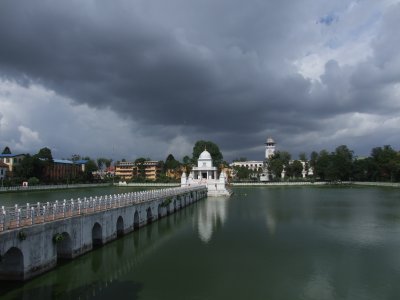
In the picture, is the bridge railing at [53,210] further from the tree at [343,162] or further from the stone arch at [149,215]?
the tree at [343,162]

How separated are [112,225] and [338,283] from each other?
18.6m

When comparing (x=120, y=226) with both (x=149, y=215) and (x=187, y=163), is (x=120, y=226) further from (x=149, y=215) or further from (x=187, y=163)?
(x=187, y=163)

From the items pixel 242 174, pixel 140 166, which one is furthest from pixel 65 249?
pixel 242 174

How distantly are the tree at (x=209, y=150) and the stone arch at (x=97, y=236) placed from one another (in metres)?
102

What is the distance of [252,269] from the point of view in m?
23.8

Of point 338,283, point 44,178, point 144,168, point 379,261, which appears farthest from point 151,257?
point 144,168

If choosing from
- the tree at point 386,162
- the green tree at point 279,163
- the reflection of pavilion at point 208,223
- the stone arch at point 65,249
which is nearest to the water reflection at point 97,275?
the stone arch at point 65,249

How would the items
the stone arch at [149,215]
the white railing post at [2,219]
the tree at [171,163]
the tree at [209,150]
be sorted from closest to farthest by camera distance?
1. the white railing post at [2,219]
2. the stone arch at [149,215]
3. the tree at [209,150]
4. the tree at [171,163]

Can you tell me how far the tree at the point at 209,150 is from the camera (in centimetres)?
13261

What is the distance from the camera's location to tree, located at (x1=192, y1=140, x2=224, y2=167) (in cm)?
13261

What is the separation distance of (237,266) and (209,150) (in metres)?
108

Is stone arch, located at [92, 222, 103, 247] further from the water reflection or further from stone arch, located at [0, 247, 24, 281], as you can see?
stone arch, located at [0, 247, 24, 281]

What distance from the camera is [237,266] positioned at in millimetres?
24547

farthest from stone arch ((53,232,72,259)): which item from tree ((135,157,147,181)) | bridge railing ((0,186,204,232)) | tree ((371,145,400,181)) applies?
tree ((135,157,147,181))
